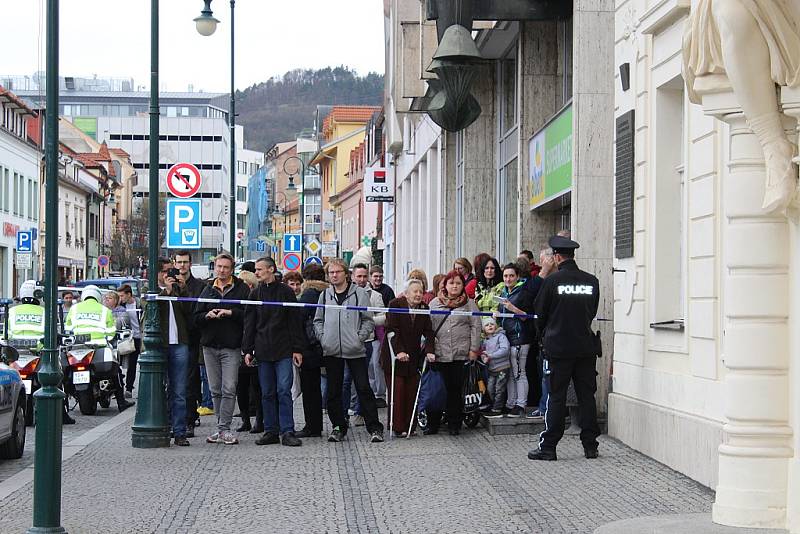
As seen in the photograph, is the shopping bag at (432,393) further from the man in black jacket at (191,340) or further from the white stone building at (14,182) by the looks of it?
the white stone building at (14,182)

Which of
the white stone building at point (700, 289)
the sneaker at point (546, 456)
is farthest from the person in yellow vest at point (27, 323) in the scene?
the white stone building at point (700, 289)

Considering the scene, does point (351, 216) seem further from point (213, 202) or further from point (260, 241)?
point (213, 202)

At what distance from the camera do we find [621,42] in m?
14.0

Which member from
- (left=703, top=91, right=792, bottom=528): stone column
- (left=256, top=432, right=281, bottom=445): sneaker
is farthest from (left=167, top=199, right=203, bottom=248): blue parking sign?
(left=703, top=91, right=792, bottom=528): stone column

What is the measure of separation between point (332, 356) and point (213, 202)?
114m

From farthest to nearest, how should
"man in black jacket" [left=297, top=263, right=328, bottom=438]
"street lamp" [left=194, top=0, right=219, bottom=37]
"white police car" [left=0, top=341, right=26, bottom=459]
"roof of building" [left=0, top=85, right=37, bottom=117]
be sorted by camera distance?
"roof of building" [left=0, top=85, right=37, bottom=117] < "street lamp" [left=194, top=0, right=219, bottom=37] < "man in black jacket" [left=297, top=263, right=328, bottom=438] < "white police car" [left=0, top=341, right=26, bottom=459]

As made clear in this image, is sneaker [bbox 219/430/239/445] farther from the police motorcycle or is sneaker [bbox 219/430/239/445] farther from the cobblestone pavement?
the police motorcycle

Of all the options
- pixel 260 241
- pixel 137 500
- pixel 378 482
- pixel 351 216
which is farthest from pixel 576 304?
pixel 351 216

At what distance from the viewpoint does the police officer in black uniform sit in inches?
477

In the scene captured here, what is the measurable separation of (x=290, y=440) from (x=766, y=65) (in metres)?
7.61

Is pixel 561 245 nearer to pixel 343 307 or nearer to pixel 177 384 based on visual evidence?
pixel 343 307

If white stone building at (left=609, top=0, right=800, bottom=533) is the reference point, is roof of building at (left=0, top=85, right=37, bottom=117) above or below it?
above

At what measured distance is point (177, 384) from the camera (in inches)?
559

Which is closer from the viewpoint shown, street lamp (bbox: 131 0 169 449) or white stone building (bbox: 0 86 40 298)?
street lamp (bbox: 131 0 169 449)
